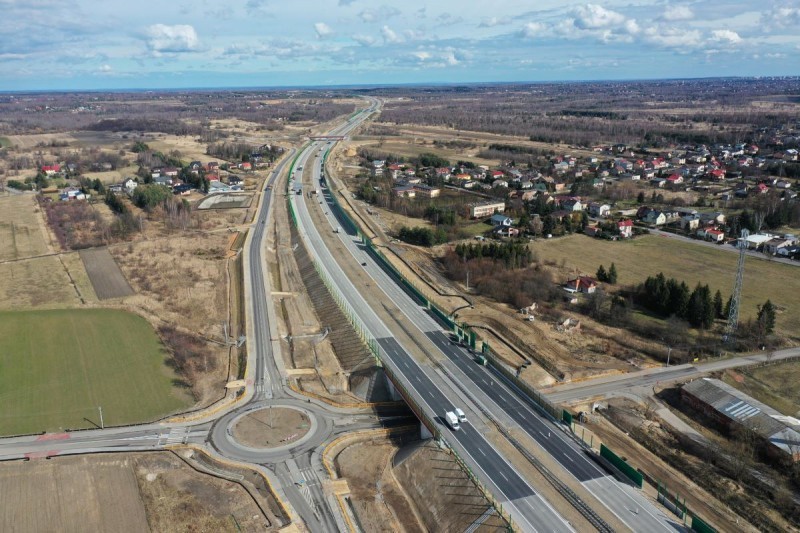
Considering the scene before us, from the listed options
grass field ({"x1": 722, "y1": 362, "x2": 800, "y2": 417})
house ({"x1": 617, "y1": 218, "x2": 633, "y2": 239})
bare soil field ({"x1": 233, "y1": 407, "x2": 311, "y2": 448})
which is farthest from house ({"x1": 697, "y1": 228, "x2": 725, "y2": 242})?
bare soil field ({"x1": 233, "y1": 407, "x2": 311, "y2": 448})

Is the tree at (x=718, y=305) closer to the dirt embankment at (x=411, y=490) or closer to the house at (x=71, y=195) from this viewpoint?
the dirt embankment at (x=411, y=490)

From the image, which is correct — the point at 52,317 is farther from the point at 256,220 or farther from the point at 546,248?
the point at 546,248

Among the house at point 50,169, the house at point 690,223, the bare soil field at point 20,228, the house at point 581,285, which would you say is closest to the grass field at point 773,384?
the house at point 581,285

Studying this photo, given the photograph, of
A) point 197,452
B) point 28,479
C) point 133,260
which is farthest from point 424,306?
point 133,260

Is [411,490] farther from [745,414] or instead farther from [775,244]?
[775,244]

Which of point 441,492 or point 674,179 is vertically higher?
point 674,179

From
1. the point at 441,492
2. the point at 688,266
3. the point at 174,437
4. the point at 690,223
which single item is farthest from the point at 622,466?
the point at 690,223
